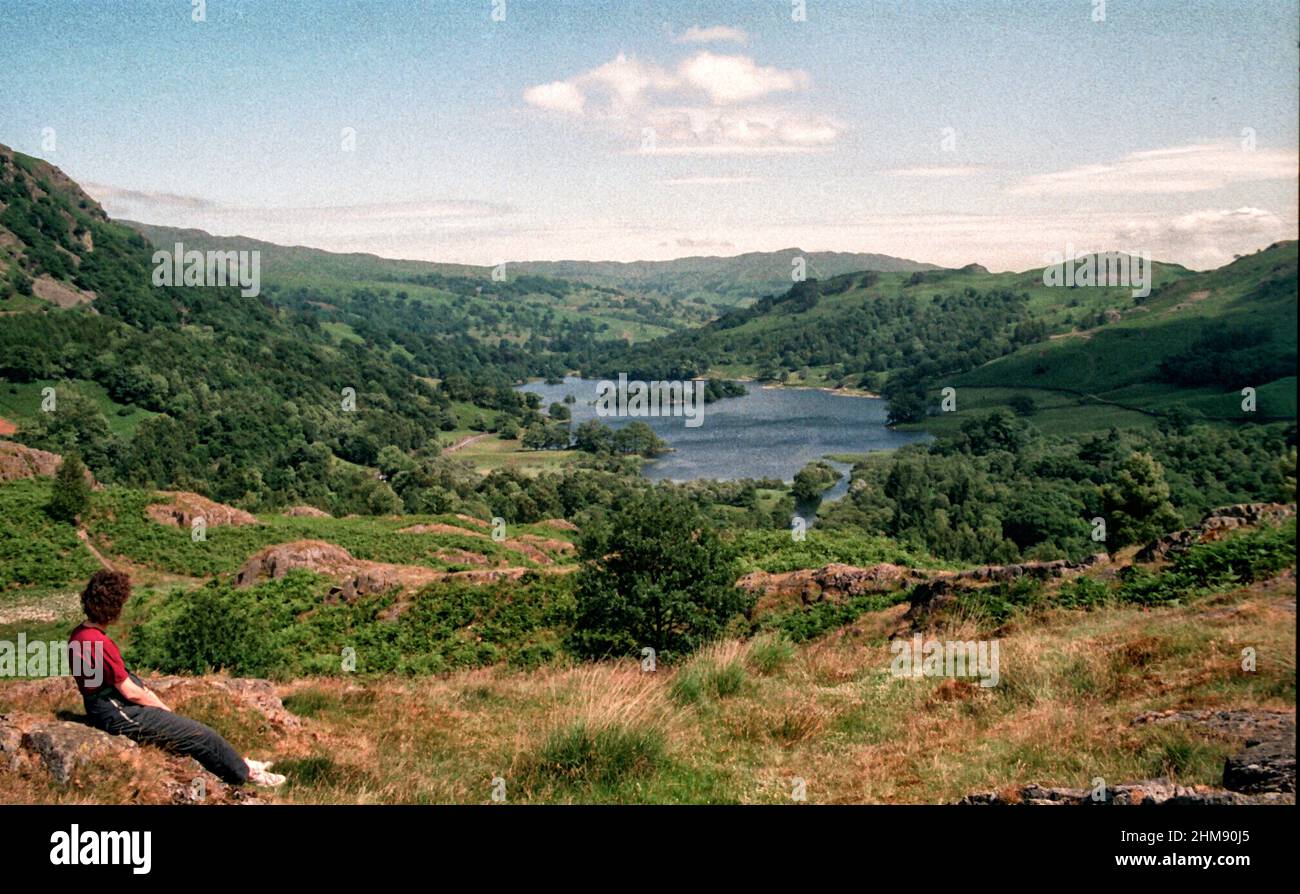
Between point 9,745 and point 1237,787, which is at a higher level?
point 1237,787

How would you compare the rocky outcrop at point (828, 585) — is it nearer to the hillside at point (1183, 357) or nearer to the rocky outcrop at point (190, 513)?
the hillside at point (1183, 357)

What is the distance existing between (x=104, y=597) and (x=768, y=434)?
431 feet

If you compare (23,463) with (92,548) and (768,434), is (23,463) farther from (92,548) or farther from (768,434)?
(768,434)

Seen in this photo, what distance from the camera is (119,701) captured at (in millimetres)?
4805

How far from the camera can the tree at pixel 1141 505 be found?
69.5 feet

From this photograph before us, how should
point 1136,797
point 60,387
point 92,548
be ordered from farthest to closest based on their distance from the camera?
point 60,387, point 92,548, point 1136,797

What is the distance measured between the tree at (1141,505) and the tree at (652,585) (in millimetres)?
13983

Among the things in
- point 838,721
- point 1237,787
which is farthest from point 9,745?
point 1237,787

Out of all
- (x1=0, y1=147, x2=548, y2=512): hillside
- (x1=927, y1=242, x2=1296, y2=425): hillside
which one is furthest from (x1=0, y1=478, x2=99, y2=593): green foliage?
(x1=927, y1=242, x2=1296, y2=425): hillside

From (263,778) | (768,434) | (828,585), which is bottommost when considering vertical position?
(768,434)

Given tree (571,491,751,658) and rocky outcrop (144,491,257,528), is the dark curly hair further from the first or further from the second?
rocky outcrop (144,491,257,528)

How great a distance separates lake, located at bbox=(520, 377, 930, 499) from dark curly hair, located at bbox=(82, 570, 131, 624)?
9012 cm
